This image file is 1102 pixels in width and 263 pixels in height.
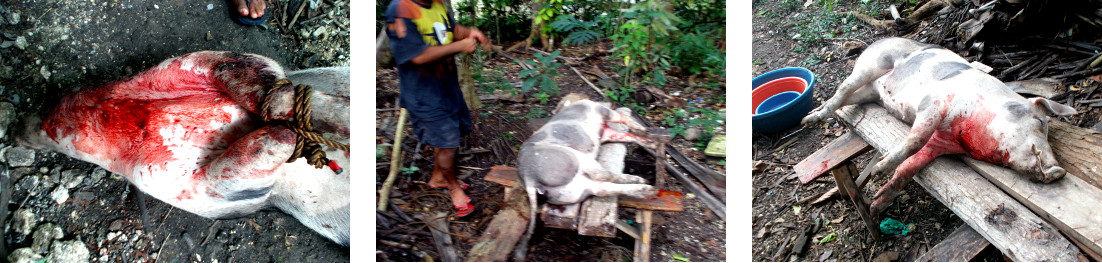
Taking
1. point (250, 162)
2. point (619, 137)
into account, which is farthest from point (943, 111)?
point (250, 162)

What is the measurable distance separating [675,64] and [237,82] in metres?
1.51

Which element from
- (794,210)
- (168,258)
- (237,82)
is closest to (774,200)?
(794,210)

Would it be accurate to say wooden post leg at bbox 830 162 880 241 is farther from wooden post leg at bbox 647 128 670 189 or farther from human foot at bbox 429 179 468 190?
human foot at bbox 429 179 468 190

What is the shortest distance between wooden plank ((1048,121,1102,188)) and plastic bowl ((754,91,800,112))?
105cm

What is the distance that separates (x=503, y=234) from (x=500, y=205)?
10 centimetres

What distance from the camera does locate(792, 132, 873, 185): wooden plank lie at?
101 inches

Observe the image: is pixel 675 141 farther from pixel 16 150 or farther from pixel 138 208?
pixel 16 150

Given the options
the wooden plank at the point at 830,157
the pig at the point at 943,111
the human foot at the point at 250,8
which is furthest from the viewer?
the wooden plank at the point at 830,157

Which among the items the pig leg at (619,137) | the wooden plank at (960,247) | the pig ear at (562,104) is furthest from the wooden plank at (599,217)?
the wooden plank at (960,247)

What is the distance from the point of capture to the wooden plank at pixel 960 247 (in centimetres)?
211

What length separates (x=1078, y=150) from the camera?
203 cm

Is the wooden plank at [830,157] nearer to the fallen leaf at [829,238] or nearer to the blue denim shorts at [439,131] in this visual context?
the fallen leaf at [829,238]

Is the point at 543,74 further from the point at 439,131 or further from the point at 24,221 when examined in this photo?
the point at 24,221

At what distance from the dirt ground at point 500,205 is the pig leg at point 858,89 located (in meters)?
1.24
